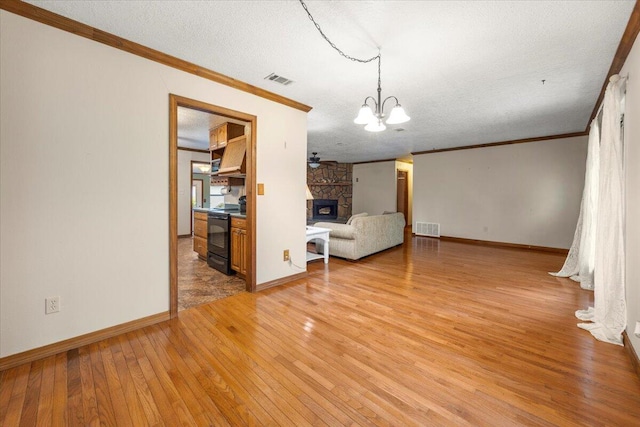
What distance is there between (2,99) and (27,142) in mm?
286

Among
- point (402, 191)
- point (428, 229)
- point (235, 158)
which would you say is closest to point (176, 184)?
point (235, 158)

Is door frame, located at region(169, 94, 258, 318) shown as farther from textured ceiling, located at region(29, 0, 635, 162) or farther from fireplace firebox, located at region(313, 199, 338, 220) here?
fireplace firebox, located at region(313, 199, 338, 220)

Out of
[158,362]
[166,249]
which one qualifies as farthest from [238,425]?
[166,249]

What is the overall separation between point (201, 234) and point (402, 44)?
13.7 ft

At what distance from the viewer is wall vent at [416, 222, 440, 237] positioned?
299 inches

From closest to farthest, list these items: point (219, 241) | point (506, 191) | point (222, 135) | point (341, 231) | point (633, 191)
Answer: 1. point (633, 191)
2. point (219, 241)
3. point (222, 135)
4. point (341, 231)
5. point (506, 191)

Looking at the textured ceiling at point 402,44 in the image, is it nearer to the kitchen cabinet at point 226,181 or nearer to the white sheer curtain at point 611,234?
the white sheer curtain at point 611,234

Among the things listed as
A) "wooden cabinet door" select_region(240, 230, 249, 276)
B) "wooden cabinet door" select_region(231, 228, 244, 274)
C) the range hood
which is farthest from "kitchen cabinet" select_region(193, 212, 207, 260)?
"wooden cabinet door" select_region(240, 230, 249, 276)

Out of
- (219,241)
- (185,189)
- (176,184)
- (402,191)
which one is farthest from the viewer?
(402,191)

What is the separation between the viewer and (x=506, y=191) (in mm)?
6441

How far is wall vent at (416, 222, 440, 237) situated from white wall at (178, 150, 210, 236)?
634cm

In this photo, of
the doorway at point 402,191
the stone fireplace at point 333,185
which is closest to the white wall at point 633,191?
the doorway at point 402,191

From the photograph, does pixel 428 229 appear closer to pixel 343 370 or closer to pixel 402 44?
pixel 402 44

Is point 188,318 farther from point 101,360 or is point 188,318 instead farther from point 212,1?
point 212,1
